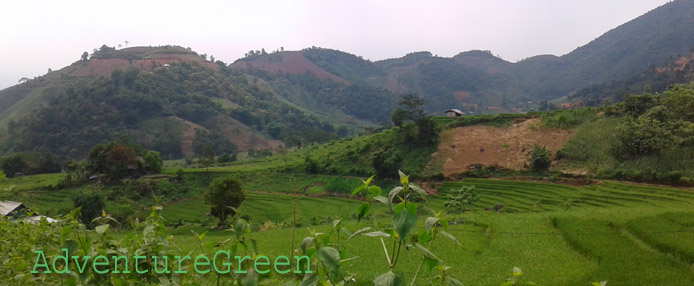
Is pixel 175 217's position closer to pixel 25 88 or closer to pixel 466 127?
pixel 466 127

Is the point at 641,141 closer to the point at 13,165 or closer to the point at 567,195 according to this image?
the point at 567,195

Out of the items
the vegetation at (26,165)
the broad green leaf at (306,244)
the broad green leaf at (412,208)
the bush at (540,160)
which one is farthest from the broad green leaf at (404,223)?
the vegetation at (26,165)

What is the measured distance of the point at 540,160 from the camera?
83.5 feet

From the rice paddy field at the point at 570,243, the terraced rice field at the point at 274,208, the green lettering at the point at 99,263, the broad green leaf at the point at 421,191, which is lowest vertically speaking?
the terraced rice field at the point at 274,208

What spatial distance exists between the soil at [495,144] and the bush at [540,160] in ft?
3.14

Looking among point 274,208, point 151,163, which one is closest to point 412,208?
point 274,208

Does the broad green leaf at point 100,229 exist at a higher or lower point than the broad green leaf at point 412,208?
lower

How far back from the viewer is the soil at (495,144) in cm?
2819

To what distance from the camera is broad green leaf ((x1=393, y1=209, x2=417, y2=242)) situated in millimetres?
1261

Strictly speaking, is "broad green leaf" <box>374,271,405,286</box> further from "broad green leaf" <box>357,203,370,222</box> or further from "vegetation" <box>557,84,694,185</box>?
"vegetation" <box>557,84,694,185</box>

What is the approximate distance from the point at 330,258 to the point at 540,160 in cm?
2721

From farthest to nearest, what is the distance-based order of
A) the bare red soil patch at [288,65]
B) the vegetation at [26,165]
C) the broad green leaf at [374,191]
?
the bare red soil patch at [288,65]
the vegetation at [26,165]
the broad green leaf at [374,191]

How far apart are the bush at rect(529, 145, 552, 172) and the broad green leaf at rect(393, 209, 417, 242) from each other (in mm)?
27108

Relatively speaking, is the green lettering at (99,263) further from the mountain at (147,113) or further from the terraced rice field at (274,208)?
the mountain at (147,113)
